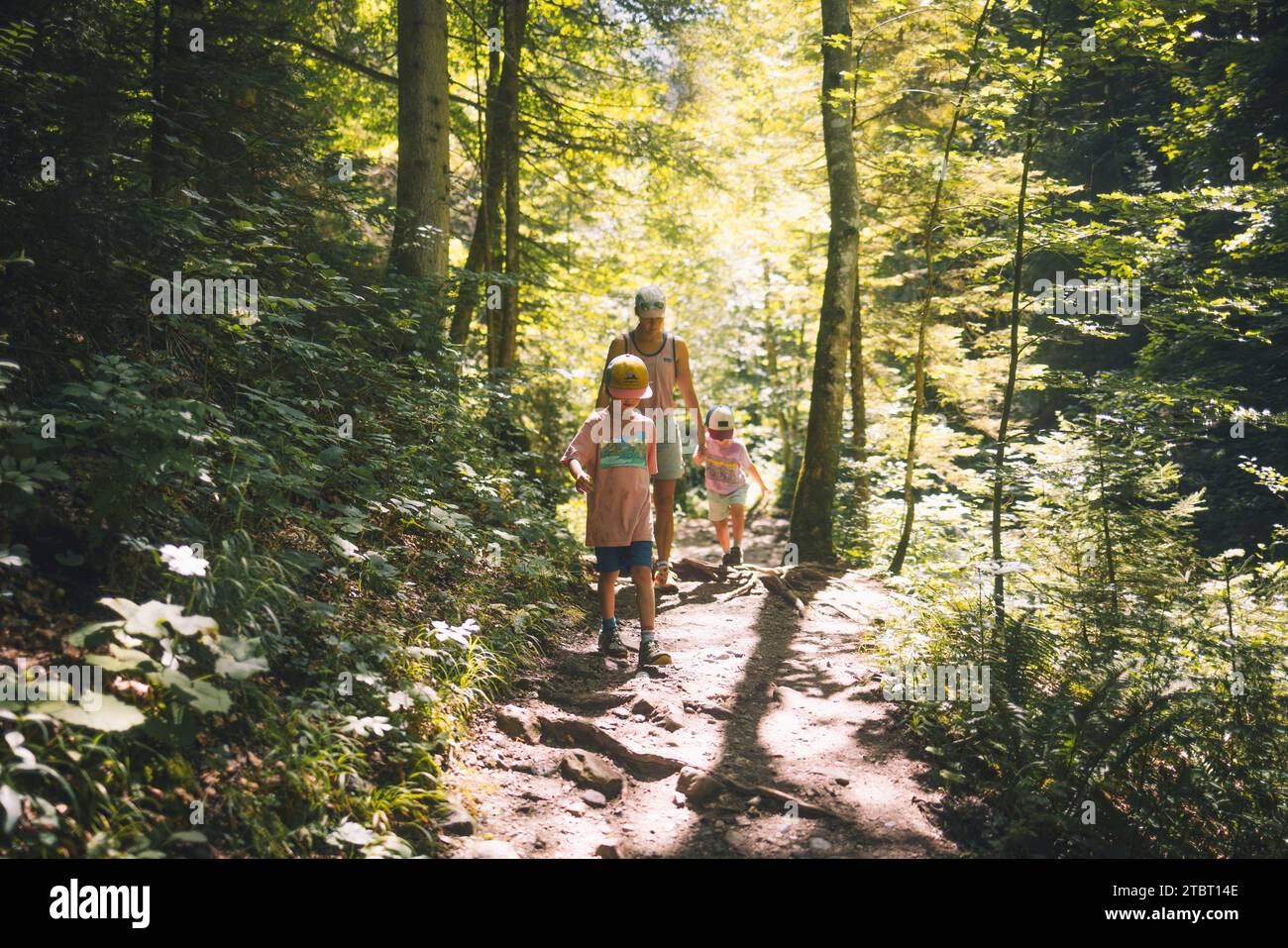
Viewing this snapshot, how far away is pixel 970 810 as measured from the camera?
165 inches

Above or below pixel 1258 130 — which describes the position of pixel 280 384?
below

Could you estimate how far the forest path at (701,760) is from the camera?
12.6ft

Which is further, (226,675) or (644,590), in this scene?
(644,590)

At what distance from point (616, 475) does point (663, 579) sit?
2.69 metres

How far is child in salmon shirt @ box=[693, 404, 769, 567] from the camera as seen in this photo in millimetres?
8875

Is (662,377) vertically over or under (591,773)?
over

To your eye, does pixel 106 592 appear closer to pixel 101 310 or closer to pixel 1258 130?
pixel 101 310

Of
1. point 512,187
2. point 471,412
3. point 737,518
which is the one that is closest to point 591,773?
point 471,412

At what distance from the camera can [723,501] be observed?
8.96 meters

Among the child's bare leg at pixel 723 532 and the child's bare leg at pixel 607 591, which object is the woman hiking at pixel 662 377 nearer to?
the child's bare leg at pixel 607 591

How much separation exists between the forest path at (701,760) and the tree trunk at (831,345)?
10.4ft

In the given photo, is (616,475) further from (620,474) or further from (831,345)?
(831,345)
